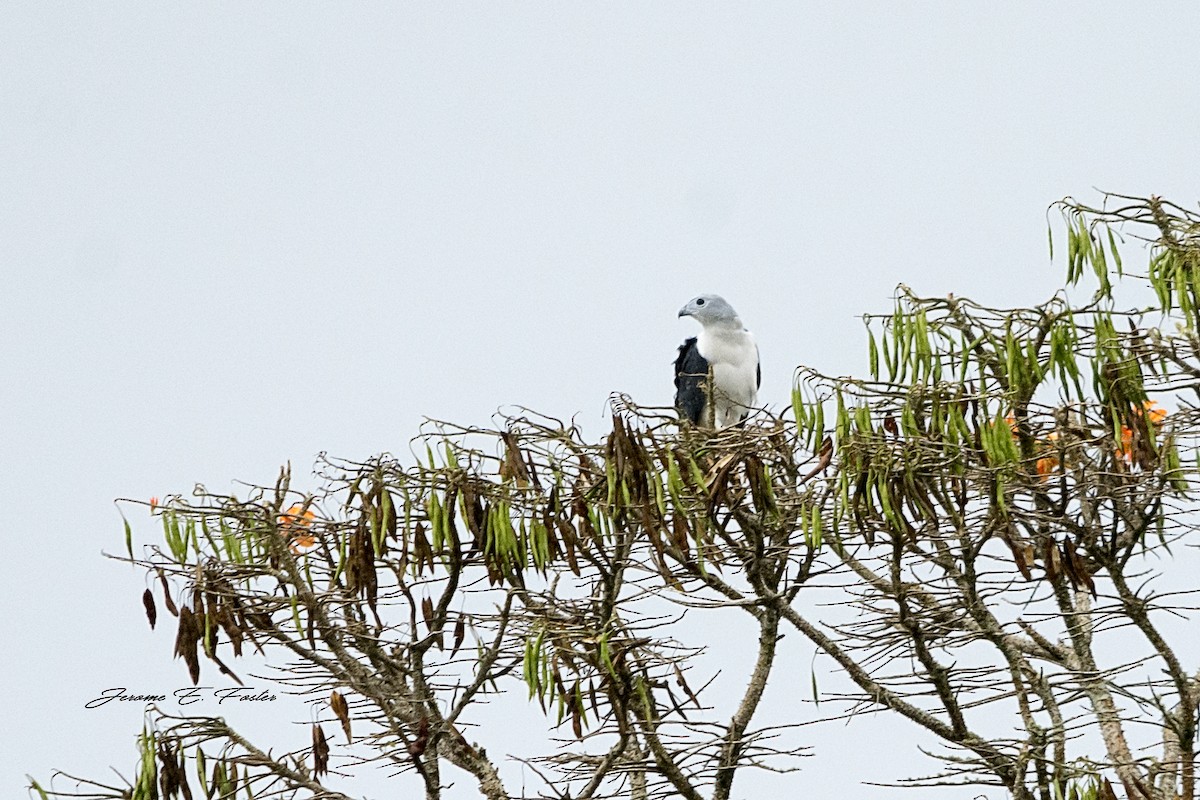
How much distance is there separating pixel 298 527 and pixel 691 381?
3417mm

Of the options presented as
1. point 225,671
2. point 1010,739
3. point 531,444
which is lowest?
point 1010,739

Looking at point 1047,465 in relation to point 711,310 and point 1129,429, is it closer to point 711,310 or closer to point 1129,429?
point 1129,429

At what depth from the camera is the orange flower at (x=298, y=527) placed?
5.53 m

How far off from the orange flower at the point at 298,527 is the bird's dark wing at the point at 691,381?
3.03 meters

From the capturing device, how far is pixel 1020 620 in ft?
18.7

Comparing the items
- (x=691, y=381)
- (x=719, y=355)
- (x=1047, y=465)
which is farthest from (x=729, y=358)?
(x=1047, y=465)

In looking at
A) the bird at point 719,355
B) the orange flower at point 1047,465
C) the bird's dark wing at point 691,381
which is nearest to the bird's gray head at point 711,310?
the bird at point 719,355

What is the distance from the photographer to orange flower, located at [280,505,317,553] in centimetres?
553

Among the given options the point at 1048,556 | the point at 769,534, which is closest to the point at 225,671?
the point at 769,534

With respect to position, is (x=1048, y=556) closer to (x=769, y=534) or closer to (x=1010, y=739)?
(x=1010, y=739)

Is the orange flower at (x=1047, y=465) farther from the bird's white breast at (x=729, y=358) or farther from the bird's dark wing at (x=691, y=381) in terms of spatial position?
the bird's white breast at (x=729, y=358)

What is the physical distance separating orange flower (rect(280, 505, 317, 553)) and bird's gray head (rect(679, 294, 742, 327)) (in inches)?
133

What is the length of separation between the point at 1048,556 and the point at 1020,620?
0.28 m

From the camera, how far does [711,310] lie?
8492 millimetres
